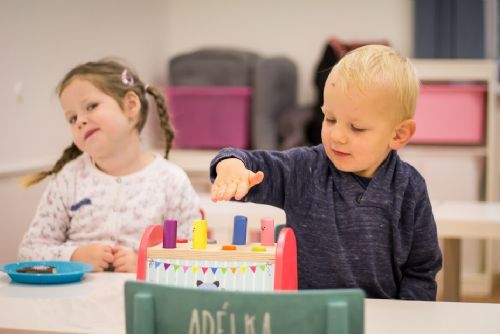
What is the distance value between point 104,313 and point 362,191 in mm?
492

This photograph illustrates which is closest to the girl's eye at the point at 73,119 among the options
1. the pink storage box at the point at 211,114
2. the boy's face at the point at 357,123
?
the boy's face at the point at 357,123

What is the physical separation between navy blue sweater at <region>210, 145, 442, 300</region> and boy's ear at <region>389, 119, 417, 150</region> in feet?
0.12

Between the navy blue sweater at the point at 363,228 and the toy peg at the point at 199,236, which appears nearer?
the toy peg at the point at 199,236

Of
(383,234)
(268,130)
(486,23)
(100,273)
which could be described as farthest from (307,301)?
(486,23)

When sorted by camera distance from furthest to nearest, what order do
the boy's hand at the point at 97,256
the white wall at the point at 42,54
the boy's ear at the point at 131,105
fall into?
1. the white wall at the point at 42,54
2. the boy's ear at the point at 131,105
3. the boy's hand at the point at 97,256

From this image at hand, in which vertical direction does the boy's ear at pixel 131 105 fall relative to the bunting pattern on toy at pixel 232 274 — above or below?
above

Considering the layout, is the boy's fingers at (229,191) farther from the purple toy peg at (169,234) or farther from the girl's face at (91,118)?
the girl's face at (91,118)

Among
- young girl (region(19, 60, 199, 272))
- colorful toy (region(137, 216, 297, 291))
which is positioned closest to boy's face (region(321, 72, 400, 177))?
colorful toy (region(137, 216, 297, 291))

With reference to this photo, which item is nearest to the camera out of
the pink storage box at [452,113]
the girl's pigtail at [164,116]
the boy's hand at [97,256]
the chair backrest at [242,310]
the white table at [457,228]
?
the chair backrest at [242,310]

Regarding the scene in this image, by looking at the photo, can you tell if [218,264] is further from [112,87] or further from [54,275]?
[112,87]

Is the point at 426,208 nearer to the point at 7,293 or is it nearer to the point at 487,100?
the point at 7,293

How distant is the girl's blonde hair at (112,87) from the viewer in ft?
5.74

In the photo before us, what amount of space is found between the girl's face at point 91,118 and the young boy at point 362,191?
48 centimetres

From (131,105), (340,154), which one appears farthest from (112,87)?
(340,154)
